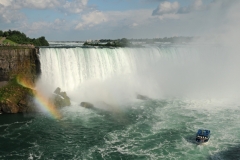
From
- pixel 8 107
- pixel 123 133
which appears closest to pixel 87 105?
pixel 8 107

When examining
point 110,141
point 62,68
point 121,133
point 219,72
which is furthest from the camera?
point 219,72

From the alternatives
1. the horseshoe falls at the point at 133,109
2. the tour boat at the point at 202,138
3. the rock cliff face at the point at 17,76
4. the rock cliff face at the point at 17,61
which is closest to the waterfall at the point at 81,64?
the horseshoe falls at the point at 133,109

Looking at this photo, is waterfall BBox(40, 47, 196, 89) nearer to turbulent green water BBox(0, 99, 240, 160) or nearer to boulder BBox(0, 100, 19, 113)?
turbulent green water BBox(0, 99, 240, 160)

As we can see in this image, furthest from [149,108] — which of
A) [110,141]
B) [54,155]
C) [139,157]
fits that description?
[54,155]

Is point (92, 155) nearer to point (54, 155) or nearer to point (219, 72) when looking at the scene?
point (54, 155)

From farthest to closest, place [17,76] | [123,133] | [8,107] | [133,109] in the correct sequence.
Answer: [17,76], [133,109], [8,107], [123,133]

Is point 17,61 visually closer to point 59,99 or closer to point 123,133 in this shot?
point 59,99
